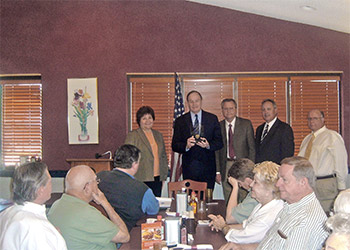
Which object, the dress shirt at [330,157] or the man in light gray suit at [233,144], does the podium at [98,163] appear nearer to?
the man in light gray suit at [233,144]

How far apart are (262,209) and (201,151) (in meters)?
2.18

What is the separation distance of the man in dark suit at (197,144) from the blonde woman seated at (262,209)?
6.36 ft

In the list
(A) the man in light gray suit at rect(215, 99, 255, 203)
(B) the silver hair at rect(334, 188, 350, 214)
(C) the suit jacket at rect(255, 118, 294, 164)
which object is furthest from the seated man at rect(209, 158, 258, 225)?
(A) the man in light gray suit at rect(215, 99, 255, 203)

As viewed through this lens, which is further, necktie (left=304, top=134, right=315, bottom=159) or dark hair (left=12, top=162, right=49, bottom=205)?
necktie (left=304, top=134, right=315, bottom=159)

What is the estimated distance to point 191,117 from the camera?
496cm

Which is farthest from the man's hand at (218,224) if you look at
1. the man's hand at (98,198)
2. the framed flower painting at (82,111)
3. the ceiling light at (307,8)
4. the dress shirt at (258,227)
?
the framed flower painting at (82,111)

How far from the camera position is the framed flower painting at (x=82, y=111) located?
6293 mm

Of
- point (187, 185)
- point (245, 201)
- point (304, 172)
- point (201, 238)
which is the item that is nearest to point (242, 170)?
point (245, 201)

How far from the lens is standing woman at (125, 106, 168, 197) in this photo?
5000 mm

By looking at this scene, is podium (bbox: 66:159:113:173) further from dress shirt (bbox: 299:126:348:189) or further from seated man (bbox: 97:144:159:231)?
dress shirt (bbox: 299:126:348:189)

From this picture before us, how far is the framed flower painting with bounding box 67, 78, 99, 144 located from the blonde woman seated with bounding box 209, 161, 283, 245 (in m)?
3.95

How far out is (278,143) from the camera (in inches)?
192

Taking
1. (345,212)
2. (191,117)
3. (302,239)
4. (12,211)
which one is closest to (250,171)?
(302,239)

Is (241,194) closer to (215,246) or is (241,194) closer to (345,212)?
(215,246)
